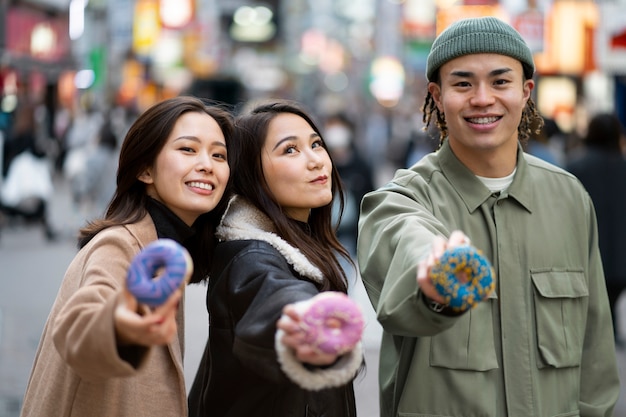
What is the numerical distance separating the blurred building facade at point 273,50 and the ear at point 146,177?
5.66 feet

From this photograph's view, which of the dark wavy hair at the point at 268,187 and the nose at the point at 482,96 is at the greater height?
the nose at the point at 482,96

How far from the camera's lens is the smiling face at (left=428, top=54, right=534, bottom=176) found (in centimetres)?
295

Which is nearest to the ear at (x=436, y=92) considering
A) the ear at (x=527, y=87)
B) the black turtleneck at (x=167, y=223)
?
the ear at (x=527, y=87)

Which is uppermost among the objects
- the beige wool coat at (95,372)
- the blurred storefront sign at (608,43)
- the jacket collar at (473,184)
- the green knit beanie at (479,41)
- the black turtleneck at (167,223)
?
the blurred storefront sign at (608,43)

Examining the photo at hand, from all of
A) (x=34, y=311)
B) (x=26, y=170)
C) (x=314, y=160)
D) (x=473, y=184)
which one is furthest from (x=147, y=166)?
(x=26, y=170)

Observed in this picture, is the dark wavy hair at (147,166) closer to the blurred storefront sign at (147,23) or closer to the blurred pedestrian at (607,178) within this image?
the blurred pedestrian at (607,178)

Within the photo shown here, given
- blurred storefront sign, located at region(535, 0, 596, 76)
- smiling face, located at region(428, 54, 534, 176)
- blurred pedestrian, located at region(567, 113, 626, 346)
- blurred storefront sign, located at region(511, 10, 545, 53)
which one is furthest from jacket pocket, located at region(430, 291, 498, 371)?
blurred storefront sign, located at region(535, 0, 596, 76)

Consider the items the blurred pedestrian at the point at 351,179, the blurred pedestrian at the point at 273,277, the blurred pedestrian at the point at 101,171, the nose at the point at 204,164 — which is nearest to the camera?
the blurred pedestrian at the point at 273,277

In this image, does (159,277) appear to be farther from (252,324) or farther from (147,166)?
(147,166)

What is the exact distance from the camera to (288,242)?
9.65ft

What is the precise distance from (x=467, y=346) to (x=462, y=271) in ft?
2.37

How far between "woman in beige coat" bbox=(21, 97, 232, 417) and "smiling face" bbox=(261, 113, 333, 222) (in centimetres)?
16

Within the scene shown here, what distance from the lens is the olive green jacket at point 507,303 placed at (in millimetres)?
2777

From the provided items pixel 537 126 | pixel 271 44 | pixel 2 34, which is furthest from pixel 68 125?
pixel 271 44
